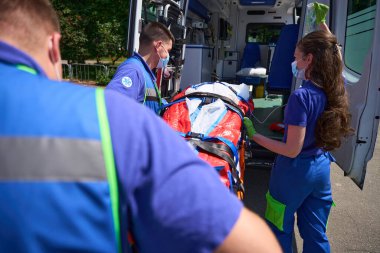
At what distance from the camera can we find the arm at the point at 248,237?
0.66 meters

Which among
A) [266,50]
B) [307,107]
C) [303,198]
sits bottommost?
[303,198]

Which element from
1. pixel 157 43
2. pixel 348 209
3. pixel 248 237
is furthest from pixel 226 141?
pixel 348 209

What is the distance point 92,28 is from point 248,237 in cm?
1767

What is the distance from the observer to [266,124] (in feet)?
14.9

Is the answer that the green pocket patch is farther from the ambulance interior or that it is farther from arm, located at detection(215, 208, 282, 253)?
the ambulance interior

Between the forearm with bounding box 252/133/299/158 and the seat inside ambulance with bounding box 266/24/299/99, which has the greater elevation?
the seat inside ambulance with bounding box 266/24/299/99

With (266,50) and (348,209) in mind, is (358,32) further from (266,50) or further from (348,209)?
(266,50)

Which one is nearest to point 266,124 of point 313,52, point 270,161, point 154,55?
point 270,161

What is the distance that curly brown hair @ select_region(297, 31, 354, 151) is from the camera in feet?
6.23

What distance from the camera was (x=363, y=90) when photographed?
253 cm

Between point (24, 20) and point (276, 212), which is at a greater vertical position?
point (24, 20)

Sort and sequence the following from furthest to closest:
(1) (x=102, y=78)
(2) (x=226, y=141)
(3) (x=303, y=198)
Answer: (1) (x=102, y=78) < (2) (x=226, y=141) < (3) (x=303, y=198)

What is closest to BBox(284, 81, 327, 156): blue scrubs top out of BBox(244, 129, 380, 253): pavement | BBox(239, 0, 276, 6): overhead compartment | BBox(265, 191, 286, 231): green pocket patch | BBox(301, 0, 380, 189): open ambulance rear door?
BBox(265, 191, 286, 231): green pocket patch

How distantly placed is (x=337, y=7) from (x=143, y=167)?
10.5 ft
